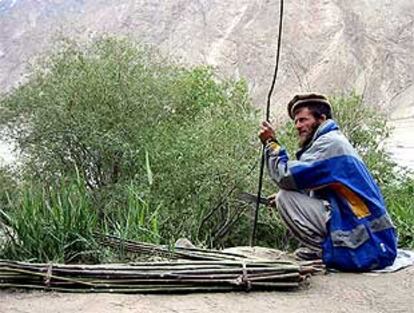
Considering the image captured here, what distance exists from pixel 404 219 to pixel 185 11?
20.8 metres

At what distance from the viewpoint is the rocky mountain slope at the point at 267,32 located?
19.5 meters

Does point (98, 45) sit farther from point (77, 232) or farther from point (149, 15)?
point (149, 15)

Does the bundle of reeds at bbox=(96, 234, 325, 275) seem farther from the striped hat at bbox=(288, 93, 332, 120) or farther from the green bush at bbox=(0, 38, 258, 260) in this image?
the green bush at bbox=(0, 38, 258, 260)

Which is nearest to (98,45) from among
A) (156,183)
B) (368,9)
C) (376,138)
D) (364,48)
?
(156,183)

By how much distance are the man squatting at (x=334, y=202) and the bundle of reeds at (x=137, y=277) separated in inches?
20.0

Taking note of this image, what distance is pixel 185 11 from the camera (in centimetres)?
2514

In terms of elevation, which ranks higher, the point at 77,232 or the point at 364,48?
the point at 364,48

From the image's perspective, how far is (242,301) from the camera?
3.10m

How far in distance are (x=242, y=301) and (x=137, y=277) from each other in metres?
0.46

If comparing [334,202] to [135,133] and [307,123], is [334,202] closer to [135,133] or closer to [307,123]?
[307,123]

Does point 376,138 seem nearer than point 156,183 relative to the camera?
No

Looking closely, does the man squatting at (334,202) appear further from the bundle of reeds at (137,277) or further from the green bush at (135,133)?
the green bush at (135,133)

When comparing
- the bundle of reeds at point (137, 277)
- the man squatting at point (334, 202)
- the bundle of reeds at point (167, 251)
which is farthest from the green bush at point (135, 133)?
the bundle of reeds at point (137, 277)

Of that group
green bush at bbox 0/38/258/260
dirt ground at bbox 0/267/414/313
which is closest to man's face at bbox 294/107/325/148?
dirt ground at bbox 0/267/414/313
